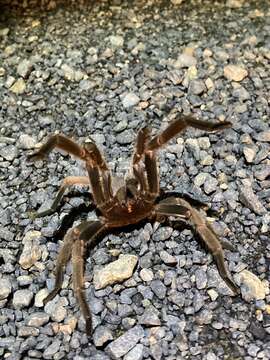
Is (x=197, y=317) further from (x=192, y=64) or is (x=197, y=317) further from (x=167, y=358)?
(x=192, y=64)

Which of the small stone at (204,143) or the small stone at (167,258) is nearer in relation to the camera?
the small stone at (167,258)

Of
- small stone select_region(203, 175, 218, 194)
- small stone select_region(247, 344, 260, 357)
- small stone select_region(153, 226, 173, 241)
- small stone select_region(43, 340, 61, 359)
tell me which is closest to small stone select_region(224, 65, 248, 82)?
small stone select_region(203, 175, 218, 194)

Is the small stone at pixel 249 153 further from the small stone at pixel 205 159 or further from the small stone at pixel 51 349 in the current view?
the small stone at pixel 51 349

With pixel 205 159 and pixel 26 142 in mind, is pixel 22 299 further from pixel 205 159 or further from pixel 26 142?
pixel 205 159

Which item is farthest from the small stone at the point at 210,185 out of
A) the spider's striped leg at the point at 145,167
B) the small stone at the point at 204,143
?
the spider's striped leg at the point at 145,167

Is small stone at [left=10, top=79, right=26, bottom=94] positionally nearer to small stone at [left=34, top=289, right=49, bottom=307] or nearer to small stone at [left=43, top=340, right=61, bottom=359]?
small stone at [left=34, top=289, right=49, bottom=307]

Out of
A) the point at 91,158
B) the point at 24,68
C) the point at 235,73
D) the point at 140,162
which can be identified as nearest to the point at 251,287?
the point at 140,162
